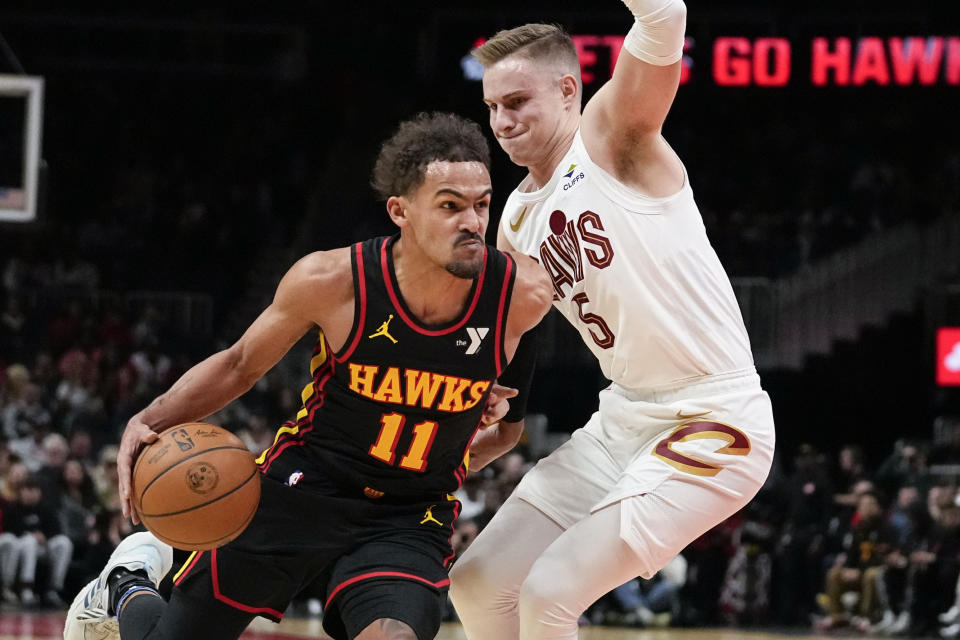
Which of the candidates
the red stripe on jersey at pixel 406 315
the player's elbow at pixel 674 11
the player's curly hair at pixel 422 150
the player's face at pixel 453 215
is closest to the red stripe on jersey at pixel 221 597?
the red stripe on jersey at pixel 406 315

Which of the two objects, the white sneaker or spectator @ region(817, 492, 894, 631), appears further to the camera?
spectator @ region(817, 492, 894, 631)

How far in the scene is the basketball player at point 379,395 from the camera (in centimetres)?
453

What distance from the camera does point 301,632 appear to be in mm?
10211

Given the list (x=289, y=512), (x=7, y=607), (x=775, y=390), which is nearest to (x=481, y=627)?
(x=289, y=512)

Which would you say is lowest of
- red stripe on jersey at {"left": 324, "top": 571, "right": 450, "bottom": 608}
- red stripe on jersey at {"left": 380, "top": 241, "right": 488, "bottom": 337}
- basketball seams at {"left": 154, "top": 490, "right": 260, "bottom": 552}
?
red stripe on jersey at {"left": 324, "top": 571, "right": 450, "bottom": 608}

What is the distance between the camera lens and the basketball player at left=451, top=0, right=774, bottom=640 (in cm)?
448

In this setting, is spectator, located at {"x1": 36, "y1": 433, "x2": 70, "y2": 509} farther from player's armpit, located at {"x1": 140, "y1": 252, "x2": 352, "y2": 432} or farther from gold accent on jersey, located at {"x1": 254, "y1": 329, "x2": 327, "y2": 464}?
player's armpit, located at {"x1": 140, "y1": 252, "x2": 352, "y2": 432}

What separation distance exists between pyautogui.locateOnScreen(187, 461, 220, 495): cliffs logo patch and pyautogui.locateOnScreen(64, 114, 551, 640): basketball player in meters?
0.25

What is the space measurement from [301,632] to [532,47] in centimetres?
647

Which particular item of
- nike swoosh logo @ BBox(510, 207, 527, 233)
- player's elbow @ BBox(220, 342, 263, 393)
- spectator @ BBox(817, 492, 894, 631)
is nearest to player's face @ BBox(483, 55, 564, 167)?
nike swoosh logo @ BBox(510, 207, 527, 233)

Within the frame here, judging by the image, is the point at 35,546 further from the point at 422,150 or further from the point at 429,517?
the point at 422,150

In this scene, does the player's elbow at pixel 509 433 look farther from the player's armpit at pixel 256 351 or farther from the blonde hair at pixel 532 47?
the blonde hair at pixel 532 47

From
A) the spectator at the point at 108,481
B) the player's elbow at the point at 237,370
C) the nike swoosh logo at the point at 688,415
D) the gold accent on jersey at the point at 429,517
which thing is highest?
the player's elbow at the point at 237,370

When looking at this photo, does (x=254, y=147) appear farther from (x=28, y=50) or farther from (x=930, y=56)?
(x=930, y=56)
